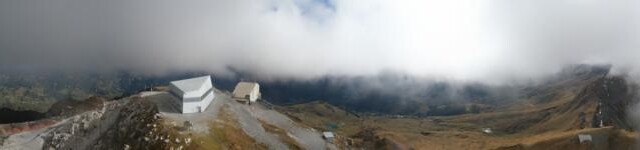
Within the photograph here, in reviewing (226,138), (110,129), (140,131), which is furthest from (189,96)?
(140,131)

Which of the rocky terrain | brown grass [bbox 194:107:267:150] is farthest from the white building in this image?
brown grass [bbox 194:107:267:150]

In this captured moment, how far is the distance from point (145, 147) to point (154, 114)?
19863mm

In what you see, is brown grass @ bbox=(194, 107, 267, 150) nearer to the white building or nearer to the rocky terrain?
the rocky terrain

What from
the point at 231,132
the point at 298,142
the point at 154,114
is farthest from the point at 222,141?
the point at 298,142

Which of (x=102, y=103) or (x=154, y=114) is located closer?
(x=154, y=114)

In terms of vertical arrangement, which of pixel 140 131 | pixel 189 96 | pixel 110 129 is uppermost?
pixel 189 96

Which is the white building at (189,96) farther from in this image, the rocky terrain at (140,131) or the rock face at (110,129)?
the rock face at (110,129)

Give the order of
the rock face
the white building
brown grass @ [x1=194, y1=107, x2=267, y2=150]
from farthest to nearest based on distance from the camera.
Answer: the white building → brown grass @ [x1=194, y1=107, x2=267, y2=150] → the rock face

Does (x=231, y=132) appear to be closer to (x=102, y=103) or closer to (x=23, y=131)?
(x=102, y=103)

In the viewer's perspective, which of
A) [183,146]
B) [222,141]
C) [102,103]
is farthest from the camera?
[102,103]

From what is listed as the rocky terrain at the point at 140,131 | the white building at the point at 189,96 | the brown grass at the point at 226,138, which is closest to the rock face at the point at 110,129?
the rocky terrain at the point at 140,131

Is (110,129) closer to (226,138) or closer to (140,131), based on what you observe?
(140,131)

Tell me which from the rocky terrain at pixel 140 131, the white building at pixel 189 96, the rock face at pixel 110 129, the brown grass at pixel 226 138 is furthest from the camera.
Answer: the white building at pixel 189 96

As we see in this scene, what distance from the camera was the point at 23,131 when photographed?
180250mm
